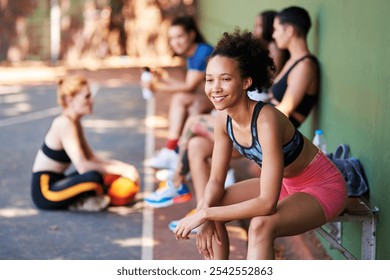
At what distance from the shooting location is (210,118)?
598 cm

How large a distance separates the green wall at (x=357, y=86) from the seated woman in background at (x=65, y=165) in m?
1.91

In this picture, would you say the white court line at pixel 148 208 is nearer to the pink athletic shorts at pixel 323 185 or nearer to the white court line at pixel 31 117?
the white court line at pixel 31 117

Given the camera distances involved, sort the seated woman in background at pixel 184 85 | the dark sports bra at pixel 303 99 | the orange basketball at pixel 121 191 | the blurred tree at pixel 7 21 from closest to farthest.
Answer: the dark sports bra at pixel 303 99, the orange basketball at pixel 121 191, the seated woman in background at pixel 184 85, the blurred tree at pixel 7 21

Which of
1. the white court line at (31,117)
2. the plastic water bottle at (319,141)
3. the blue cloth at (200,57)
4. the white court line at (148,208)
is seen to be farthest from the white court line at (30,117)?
the plastic water bottle at (319,141)

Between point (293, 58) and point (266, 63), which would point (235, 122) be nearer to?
point (266, 63)

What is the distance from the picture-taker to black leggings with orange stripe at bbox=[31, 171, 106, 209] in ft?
20.7

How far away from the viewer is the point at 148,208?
259 inches

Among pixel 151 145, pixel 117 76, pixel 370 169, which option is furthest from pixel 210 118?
pixel 117 76

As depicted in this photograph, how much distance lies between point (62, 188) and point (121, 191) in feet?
1.69

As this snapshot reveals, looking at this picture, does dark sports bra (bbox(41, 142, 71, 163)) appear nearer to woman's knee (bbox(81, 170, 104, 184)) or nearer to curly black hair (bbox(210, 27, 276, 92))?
woman's knee (bbox(81, 170, 104, 184))

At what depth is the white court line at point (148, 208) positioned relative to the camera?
217 inches

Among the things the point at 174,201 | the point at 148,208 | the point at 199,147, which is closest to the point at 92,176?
the point at 148,208
